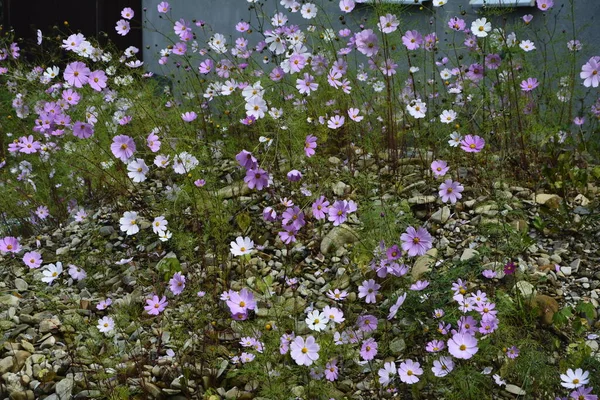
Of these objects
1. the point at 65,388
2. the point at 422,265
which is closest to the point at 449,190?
the point at 422,265

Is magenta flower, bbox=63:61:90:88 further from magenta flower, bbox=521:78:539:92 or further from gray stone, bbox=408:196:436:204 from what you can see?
magenta flower, bbox=521:78:539:92

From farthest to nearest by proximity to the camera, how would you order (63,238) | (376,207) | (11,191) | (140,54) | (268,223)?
1. (140,54)
2. (11,191)
3. (63,238)
4. (268,223)
5. (376,207)

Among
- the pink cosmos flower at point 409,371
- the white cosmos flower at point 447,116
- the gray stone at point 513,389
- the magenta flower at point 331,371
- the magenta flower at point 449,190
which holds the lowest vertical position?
the gray stone at point 513,389

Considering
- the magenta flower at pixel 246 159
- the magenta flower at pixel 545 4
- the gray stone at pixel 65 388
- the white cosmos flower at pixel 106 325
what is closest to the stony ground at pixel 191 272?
the gray stone at pixel 65 388

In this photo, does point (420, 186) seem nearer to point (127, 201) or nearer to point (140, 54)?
point (127, 201)

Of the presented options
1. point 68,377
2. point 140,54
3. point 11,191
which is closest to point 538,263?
point 68,377

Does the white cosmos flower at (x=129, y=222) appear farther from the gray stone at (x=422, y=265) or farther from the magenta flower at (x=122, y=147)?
the gray stone at (x=422, y=265)
